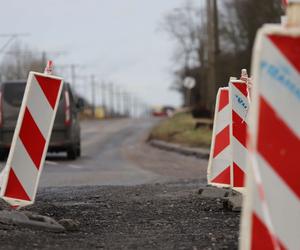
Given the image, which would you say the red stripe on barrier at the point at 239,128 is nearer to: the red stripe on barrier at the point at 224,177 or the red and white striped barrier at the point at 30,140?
the red stripe on barrier at the point at 224,177

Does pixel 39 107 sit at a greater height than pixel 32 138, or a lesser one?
greater

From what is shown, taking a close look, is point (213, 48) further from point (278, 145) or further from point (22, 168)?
point (278, 145)

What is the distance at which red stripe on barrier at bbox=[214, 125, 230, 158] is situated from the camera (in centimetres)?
895

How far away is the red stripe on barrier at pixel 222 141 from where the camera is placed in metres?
8.95

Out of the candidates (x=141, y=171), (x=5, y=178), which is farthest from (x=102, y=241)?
(x=141, y=171)

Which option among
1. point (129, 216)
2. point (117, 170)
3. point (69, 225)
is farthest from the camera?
point (117, 170)

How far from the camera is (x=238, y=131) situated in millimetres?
8617

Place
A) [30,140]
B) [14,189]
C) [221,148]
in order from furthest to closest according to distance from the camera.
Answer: [221,148]
[30,140]
[14,189]

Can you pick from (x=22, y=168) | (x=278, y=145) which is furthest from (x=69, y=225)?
(x=278, y=145)

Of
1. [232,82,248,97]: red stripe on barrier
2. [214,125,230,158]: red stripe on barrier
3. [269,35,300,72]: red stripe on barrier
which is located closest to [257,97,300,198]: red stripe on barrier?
[269,35,300,72]: red stripe on barrier

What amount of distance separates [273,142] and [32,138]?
143 inches

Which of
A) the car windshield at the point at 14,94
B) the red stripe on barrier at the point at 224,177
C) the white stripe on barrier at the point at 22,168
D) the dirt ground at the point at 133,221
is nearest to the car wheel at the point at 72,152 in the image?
the car windshield at the point at 14,94

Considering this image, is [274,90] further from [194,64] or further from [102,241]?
[194,64]

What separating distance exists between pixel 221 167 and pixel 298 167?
454 cm
